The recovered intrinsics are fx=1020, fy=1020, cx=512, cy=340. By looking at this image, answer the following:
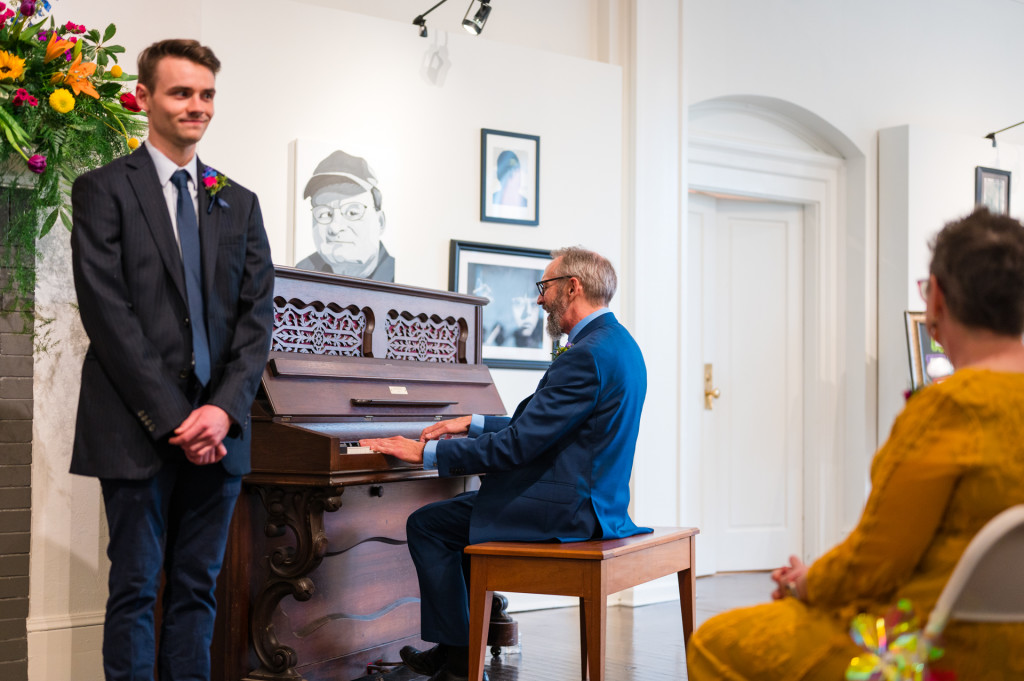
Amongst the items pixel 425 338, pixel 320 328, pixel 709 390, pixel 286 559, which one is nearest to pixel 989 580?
pixel 286 559

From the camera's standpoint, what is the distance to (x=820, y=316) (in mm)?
6426

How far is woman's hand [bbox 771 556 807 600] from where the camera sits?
60.6 inches

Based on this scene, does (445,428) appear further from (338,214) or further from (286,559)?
(338,214)

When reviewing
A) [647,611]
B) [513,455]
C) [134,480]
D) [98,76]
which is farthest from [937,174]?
[134,480]

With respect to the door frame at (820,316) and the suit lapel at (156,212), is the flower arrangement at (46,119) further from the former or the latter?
the door frame at (820,316)

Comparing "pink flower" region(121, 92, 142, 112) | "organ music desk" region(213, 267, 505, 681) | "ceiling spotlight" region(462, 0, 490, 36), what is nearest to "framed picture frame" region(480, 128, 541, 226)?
"ceiling spotlight" region(462, 0, 490, 36)

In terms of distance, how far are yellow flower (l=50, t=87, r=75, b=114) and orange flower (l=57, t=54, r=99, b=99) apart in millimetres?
46

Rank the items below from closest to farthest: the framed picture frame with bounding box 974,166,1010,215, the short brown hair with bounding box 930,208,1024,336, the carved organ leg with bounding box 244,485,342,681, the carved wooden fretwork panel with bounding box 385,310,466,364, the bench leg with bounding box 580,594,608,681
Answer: the short brown hair with bounding box 930,208,1024,336, the bench leg with bounding box 580,594,608,681, the carved organ leg with bounding box 244,485,342,681, the carved wooden fretwork panel with bounding box 385,310,466,364, the framed picture frame with bounding box 974,166,1010,215

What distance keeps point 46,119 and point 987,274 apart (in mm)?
2766

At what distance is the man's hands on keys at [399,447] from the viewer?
9.58 feet

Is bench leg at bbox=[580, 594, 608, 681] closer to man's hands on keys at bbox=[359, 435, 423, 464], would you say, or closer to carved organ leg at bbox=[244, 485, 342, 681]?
man's hands on keys at bbox=[359, 435, 423, 464]

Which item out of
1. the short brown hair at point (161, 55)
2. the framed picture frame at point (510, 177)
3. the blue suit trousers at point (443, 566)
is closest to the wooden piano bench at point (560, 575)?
the blue suit trousers at point (443, 566)

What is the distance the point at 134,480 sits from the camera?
6.87 ft

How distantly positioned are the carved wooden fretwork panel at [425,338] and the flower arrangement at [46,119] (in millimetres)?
1047
